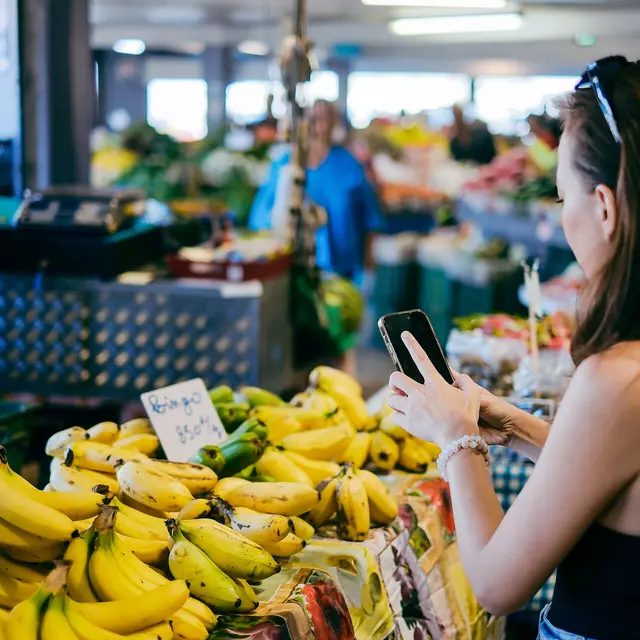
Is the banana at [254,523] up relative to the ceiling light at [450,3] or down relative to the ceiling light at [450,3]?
down

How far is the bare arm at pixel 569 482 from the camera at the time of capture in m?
1.29

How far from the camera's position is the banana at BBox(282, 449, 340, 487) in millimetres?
2180

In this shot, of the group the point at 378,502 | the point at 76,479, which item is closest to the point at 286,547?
the point at 378,502

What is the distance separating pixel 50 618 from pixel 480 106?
21.8m

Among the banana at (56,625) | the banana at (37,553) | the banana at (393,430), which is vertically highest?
the banana at (37,553)

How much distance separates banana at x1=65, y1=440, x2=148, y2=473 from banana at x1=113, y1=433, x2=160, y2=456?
79 millimetres

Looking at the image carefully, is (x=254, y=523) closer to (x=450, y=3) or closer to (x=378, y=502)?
(x=378, y=502)

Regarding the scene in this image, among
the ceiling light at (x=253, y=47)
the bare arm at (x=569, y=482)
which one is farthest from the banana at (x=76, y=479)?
the ceiling light at (x=253, y=47)

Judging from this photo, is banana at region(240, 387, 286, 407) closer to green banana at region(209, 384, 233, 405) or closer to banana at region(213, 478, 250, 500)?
green banana at region(209, 384, 233, 405)

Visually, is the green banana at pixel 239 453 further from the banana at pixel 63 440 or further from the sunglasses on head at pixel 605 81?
the sunglasses on head at pixel 605 81

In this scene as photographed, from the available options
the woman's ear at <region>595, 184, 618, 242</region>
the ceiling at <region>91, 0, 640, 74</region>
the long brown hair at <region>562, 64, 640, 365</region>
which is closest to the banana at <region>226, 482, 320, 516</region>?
the long brown hair at <region>562, 64, 640, 365</region>

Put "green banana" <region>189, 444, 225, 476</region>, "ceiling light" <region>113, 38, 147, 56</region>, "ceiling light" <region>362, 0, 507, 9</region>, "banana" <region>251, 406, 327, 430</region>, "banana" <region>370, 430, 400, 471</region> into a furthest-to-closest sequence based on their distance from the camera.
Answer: "ceiling light" <region>113, 38, 147, 56</region> < "ceiling light" <region>362, 0, 507, 9</region> < "banana" <region>370, 430, 400, 471</region> < "banana" <region>251, 406, 327, 430</region> < "green banana" <region>189, 444, 225, 476</region>

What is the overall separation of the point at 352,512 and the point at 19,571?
755 millimetres

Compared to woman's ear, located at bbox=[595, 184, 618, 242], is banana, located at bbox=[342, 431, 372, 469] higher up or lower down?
lower down
